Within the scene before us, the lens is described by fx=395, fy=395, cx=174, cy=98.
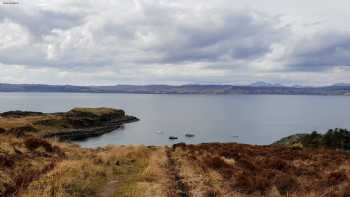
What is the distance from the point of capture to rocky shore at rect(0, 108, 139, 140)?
110 metres

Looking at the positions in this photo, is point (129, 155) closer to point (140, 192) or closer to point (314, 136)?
point (140, 192)

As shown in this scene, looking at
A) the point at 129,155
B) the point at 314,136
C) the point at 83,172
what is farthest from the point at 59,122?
the point at 83,172

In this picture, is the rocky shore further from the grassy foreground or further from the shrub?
the shrub

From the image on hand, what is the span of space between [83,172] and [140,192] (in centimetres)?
374

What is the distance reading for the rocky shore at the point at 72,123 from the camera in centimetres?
10994

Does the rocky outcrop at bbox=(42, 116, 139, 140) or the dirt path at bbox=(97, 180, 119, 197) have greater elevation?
the dirt path at bbox=(97, 180, 119, 197)

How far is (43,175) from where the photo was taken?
543 inches

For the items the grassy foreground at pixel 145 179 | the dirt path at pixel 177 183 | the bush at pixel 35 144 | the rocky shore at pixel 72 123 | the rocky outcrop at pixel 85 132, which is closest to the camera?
the grassy foreground at pixel 145 179

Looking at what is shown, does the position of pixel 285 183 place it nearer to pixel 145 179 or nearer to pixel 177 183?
pixel 177 183

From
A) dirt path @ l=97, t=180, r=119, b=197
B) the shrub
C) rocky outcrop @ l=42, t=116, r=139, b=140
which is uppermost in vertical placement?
dirt path @ l=97, t=180, r=119, b=197

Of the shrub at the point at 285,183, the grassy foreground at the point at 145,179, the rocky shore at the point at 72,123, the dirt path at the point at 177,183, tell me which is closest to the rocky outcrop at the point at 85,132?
the rocky shore at the point at 72,123

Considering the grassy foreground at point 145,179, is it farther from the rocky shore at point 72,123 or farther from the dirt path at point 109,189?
the rocky shore at point 72,123

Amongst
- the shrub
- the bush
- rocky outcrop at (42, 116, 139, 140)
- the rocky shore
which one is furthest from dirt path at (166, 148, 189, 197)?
rocky outcrop at (42, 116, 139, 140)

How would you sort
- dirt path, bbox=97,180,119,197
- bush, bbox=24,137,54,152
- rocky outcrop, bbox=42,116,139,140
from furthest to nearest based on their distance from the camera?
rocky outcrop, bbox=42,116,139,140 → bush, bbox=24,137,54,152 → dirt path, bbox=97,180,119,197
